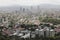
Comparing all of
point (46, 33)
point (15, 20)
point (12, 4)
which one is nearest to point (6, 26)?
point (15, 20)

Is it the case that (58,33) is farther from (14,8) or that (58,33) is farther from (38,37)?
(14,8)

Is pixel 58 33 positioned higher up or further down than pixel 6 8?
further down

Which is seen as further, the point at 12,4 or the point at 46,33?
the point at 12,4

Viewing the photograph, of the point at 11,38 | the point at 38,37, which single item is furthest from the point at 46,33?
the point at 11,38
